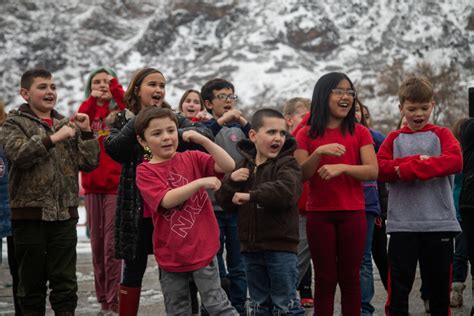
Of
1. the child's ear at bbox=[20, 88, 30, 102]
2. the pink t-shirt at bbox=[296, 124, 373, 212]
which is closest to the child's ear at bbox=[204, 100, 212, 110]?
the pink t-shirt at bbox=[296, 124, 373, 212]

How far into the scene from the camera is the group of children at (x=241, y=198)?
13.7 ft

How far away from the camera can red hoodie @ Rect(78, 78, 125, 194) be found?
19.4 ft

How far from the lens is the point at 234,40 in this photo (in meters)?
67.1

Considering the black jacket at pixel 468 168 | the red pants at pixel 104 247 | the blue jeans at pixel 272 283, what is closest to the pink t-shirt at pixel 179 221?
the blue jeans at pixel 272 283

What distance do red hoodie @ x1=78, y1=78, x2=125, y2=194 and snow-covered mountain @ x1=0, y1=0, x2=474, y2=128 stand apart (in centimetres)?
4918

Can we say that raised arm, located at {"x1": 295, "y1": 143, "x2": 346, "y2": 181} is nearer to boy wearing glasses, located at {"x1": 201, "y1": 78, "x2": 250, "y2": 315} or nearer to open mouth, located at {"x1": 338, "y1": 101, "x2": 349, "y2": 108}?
open mouth, located at {"x1": 338, "y1": 101, "x2": 349, "y2": 108}

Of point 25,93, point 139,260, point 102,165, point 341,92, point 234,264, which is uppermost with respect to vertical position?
point 25,93

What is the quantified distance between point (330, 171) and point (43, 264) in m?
2.15

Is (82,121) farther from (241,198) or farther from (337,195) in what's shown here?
(337,195)

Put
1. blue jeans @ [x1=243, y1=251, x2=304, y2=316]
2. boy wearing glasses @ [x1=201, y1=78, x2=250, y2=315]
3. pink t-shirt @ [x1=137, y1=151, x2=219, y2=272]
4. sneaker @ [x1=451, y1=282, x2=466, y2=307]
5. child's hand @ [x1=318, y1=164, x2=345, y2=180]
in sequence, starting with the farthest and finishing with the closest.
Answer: sneaker @ [x1=451, y1=282, x2=466, y2=307] < boy wearing glasses @ [x1=201, y1=78, x2=250, y2=315] < child's hand @ [x1=318, y1=164, x2=345, y2=180] < blue jeans @ [x1=243, y1=251, x2=304, y2=316] < pink t-shirt @ [x1=137, y1=151, x2=219, y2=272]

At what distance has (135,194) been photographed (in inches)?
190

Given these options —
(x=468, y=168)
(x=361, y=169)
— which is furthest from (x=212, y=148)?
(x=468, y=168)

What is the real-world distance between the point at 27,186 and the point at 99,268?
1173 millimetres

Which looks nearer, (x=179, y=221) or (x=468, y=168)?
(x=179, y=221)
